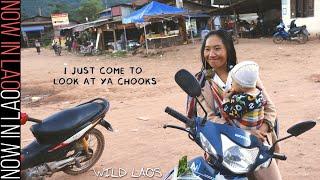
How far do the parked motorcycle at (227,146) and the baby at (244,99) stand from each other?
123 millimetres

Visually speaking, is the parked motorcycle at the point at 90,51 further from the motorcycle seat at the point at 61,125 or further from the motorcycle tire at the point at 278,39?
the motorcycle seat at the point at 61,125

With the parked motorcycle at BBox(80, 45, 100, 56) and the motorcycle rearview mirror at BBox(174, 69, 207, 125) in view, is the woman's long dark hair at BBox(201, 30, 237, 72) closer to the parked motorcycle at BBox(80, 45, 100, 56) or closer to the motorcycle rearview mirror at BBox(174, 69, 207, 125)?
the motorcycle rearview mirror at BBox(174, 69, 207, 125)

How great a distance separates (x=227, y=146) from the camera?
1697 millimetres

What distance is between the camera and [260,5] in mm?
22781

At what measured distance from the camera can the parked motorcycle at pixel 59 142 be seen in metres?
3.25

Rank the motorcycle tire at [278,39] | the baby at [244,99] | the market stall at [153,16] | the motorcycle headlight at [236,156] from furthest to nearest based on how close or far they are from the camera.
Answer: the market stall at [153,16] → the motorcycle tire at [278,39] → the baby at [244,99] → the motorcycle headlight at [236,156]

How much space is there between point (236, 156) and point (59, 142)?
2.18 metres

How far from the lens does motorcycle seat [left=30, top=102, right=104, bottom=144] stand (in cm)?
323

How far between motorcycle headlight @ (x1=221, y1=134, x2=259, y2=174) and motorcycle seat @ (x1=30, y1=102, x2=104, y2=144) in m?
2.06

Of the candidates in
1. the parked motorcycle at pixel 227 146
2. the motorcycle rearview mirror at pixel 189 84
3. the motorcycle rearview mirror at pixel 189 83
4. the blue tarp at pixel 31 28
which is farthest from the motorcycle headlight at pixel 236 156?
the blue tarp at pixel 31 28

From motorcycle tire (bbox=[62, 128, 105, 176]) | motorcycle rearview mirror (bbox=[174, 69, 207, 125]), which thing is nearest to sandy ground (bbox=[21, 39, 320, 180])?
motorcycle tire (bbox=[62, 128, 105, 176])

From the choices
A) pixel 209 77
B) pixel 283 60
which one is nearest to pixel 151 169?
pixel 209 77

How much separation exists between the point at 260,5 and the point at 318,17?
5.98 m

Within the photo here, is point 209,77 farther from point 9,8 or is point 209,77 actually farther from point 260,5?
point 260,5
